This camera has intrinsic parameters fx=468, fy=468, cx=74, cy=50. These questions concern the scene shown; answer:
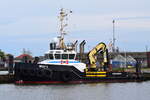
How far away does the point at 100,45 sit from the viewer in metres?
50.3

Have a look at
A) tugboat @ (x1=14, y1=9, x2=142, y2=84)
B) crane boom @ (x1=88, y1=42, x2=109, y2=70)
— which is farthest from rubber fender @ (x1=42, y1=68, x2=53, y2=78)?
crane boom @ (x1=88, y1=42, x2=109, y2=70)

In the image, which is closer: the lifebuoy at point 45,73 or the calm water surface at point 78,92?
the calm water surface at point 78,92

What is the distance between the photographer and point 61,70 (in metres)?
46.2

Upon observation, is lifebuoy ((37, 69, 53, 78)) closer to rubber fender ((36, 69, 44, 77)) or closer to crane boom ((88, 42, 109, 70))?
rubber fender ((36, 69, 44, 77))

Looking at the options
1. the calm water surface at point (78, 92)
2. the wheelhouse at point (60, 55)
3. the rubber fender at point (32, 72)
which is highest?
the wheelhouse at point (60, 55)

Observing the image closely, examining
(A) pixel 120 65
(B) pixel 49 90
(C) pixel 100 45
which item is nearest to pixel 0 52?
(A) pixel 120 65

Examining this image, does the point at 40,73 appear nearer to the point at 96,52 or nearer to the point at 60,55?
the point at 60,55

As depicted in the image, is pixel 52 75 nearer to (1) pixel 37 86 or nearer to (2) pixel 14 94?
(1) pixel 37 86

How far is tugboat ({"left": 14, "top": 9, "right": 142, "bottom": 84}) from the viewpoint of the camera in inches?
1815

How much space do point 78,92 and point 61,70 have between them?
738cm

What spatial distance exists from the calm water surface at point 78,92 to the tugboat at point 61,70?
4.24 ft

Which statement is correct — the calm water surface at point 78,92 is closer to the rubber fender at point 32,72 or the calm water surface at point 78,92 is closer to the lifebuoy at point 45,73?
the rubber fender at point 32,72

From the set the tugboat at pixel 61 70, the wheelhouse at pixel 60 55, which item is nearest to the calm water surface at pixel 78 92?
the tugboat at pixel 61 70

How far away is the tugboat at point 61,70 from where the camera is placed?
151 feet
